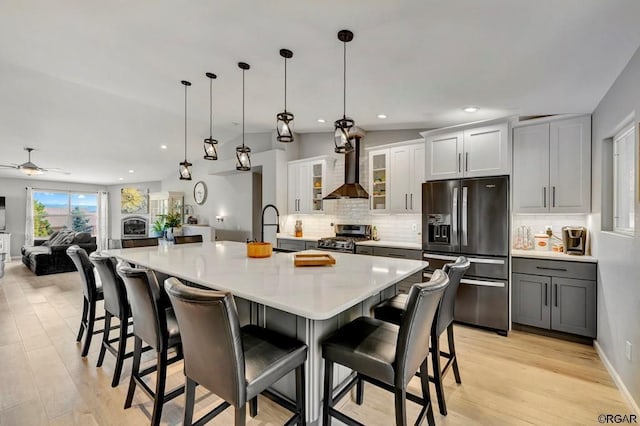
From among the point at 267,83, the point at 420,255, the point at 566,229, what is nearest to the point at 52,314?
the point at 267,83

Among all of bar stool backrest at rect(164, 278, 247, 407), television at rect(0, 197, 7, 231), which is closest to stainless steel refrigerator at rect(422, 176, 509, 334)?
bar stool backrest at rect(164, 278, 247, 407)

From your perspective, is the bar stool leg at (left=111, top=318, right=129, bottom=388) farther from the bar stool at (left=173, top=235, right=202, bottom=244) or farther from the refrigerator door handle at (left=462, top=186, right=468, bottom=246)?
the refrigerator door handle at (left=462, top=186, right=468, bottom=246)

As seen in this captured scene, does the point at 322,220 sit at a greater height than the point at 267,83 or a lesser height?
lesser

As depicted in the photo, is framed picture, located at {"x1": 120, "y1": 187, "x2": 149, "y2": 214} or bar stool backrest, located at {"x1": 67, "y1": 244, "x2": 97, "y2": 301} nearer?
bar stool backrest, located at {"x1": 67, "y1": 244, "x2": 97, "y2": 301}

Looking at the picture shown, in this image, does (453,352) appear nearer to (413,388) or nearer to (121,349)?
(413,388)

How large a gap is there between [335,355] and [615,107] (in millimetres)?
3073

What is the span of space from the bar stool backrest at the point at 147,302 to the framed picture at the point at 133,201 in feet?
32.6

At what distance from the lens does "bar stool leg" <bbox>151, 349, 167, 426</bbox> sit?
1703 millimetres

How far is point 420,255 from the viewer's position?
3.85m

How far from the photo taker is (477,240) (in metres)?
3.36

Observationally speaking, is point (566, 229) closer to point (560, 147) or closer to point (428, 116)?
point (560, 147)

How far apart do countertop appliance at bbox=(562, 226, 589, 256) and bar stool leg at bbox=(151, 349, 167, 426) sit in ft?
13.3

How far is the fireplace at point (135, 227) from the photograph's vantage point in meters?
10.3

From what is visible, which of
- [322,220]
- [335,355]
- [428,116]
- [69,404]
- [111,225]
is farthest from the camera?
[111,225]
